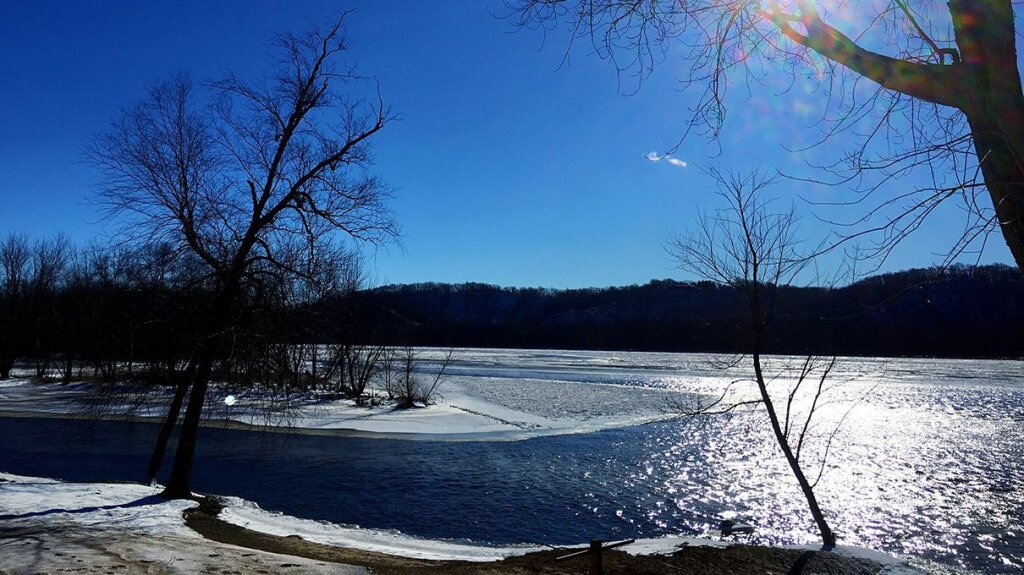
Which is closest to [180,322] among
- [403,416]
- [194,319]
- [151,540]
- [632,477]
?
[194,319]

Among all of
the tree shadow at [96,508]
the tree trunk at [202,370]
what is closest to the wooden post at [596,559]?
→ the tree shadow at [96,508]

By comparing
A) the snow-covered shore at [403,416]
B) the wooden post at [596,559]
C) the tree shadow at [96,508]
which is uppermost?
the wooden post at [596,559]

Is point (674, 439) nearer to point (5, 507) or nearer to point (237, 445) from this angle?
point (237, 445)

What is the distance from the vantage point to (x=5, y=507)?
9.92 metres

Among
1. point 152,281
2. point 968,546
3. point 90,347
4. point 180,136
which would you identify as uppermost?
point 180,136

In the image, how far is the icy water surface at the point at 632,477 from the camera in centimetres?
1297

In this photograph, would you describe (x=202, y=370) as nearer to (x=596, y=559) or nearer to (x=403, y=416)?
(x=596, y=559)

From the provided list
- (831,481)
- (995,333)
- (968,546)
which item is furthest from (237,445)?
(995,333)

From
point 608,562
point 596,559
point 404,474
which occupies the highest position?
point 596,559

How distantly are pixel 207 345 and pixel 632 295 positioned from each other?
5991 inches

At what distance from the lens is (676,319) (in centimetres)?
12700

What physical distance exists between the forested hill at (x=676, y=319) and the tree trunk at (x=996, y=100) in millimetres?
665

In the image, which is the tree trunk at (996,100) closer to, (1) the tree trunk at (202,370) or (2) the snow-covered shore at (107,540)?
(2) the snow-covered shore at (107,540)

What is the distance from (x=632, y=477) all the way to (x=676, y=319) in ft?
370
